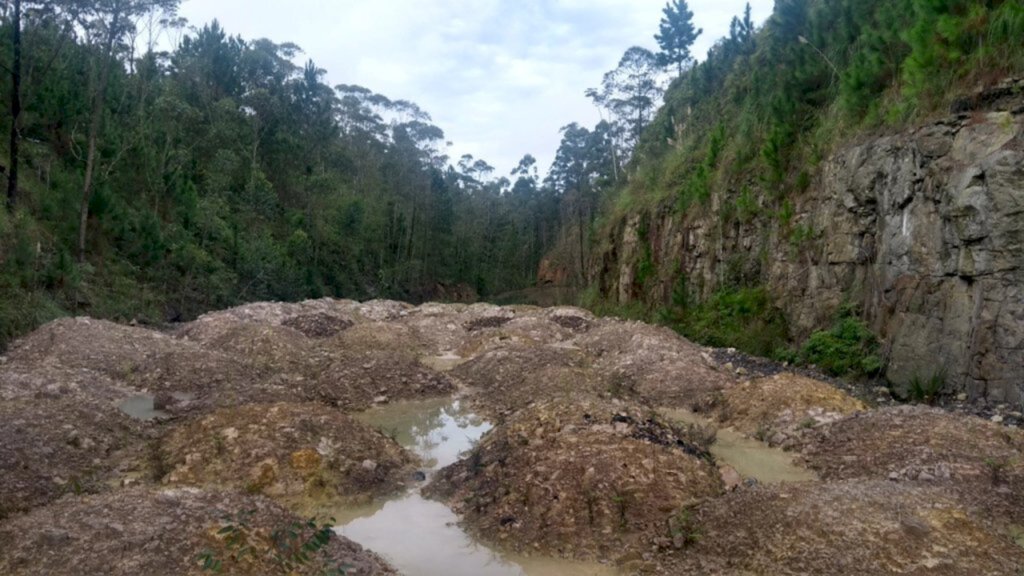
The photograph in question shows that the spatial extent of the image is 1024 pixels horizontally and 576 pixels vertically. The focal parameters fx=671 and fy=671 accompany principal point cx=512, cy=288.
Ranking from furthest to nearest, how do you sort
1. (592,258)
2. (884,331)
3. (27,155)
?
(592,258), (27,155), (884,331)

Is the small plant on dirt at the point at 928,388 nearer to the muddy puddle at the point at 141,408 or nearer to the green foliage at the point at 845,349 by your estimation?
the green foliage at the point at 845,349

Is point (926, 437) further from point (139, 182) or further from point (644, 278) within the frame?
point (139, 182)

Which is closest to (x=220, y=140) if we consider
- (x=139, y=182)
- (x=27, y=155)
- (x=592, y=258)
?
(x=139, y=182)

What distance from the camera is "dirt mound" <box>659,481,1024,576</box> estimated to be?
176 inches

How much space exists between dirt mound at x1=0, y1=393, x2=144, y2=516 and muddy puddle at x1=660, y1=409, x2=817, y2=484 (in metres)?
6.39

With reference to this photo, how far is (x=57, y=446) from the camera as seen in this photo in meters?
6.67

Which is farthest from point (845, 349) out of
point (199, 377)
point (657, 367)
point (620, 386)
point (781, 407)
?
point (199, 377)

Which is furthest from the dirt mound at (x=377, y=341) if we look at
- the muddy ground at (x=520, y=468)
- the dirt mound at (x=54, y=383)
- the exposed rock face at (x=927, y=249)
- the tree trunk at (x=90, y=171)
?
the exposed rock face at (x=927, y=249)

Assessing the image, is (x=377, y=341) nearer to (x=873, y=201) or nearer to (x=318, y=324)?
(x=318, y=324)

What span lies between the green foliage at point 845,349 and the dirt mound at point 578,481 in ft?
18.7

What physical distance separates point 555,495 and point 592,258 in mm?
26210

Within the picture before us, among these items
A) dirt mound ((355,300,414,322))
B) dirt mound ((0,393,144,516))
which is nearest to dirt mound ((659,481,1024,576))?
dirt mound ((0,393,144,516))

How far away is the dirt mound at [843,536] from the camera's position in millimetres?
4461

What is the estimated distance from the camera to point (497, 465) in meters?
6.47
